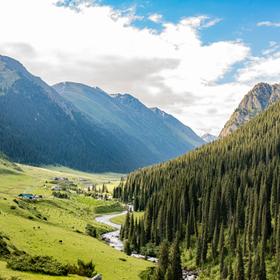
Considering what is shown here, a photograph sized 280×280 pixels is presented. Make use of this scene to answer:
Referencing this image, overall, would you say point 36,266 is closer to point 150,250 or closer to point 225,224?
point 150,250

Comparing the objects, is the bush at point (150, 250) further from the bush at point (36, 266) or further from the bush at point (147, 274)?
the bush at point (36, 266)

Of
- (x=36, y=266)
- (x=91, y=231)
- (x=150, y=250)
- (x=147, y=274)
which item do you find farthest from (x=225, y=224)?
(x=36, y=266)

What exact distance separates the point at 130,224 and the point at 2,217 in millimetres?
72994

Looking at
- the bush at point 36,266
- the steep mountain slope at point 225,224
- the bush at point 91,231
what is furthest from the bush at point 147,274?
the bush at point 91,231

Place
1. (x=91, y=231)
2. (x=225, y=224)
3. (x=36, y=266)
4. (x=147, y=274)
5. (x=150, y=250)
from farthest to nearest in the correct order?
(x=91, y=231) < (x=225, y=224) < (x=150, y=250) < (x=147, y=274) < (x=36, y=266)

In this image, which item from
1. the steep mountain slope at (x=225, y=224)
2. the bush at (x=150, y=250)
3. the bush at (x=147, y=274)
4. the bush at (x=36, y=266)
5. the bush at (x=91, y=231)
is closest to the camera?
the bush at (x=36, y=266)

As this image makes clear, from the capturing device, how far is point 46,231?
411 feet

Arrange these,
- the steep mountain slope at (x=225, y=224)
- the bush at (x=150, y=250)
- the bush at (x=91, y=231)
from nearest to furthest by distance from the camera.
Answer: the steep mountain slope at (x=225, y=224) < the bush at (x=150, y=250) < the bush at (x=91, y=231)

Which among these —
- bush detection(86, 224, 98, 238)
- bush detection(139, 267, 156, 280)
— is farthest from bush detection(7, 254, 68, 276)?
bush detection(86, 224, 98, 238)

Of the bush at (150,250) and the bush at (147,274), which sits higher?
the bush at (147,274)

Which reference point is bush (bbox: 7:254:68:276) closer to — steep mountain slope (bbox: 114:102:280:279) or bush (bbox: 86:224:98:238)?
steep mountain slope (bbox: 114:102:280:279)

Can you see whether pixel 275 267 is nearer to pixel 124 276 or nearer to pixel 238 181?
pixel 124 276

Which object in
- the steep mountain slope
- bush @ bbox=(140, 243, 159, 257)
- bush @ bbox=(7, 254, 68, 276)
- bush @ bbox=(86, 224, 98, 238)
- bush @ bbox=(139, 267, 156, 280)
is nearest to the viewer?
bush @ bbox=(7, 254, 68, 276)

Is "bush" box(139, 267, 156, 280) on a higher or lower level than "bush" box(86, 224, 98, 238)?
higher
